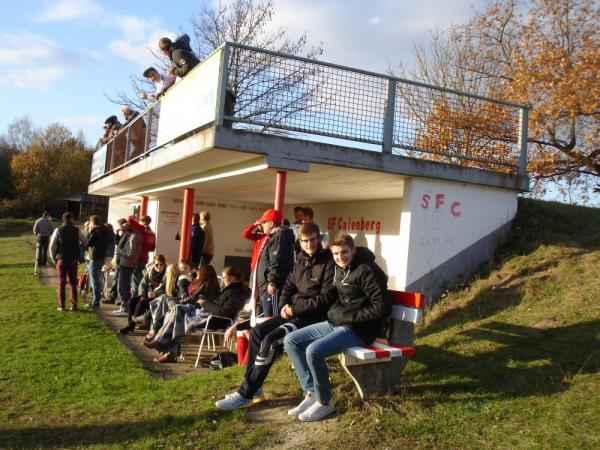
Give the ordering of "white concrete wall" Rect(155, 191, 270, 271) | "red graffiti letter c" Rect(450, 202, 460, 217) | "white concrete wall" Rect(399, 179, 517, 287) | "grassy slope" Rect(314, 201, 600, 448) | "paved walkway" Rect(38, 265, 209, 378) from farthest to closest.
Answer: "white concrete wall" Rect(155, 191, 270, 271) → "red graffiti letter c" Rect(450, 202, 460, 217) → "white concrete wall" Rect(399, 179, 517, 287) → "paved walkway" Rect(38, 265, 209, 378) → "grassy slope" Rect(314, 201, 600, 448)

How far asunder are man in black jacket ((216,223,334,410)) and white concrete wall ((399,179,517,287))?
9.61ft

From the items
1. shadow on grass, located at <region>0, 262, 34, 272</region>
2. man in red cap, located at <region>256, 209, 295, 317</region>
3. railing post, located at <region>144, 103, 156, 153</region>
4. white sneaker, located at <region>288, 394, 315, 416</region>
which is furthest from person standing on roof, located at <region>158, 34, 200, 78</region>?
shadow on grass, located at <region>0, 262, 34, 272</region>

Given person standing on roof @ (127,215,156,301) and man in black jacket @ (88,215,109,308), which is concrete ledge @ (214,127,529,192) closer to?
person standing on roof @ (127,215,156,301)

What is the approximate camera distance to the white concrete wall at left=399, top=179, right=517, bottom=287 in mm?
7945

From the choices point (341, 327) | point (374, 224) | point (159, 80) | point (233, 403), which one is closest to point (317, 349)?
point (341, 327)

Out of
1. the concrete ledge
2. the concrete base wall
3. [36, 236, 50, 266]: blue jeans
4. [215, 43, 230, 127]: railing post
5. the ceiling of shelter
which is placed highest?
[215, 43, 230, 127]: railing post

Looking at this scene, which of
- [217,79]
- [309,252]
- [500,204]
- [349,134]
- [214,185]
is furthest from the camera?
[214,185]

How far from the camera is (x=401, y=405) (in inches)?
176

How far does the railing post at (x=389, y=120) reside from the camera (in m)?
7.81

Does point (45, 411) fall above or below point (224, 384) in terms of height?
below

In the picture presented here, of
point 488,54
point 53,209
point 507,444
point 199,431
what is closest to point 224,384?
point 199,431

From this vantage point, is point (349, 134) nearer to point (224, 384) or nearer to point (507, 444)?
point (224, 384)

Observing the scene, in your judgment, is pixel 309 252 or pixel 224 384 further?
pixel 224 384

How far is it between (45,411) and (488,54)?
16521mm
